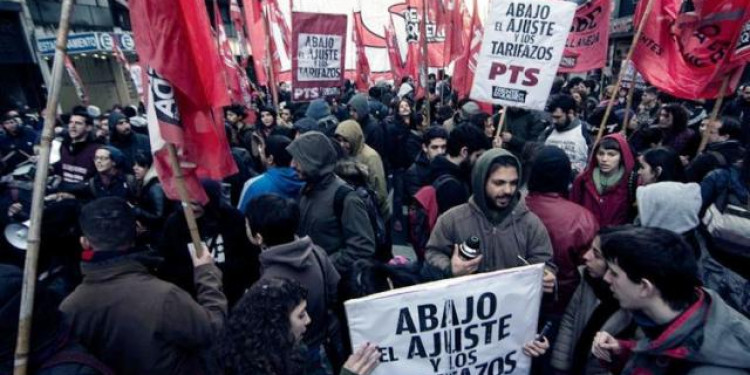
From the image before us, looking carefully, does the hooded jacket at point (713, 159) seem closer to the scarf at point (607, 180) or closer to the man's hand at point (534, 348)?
the scarf at point (607, 180)

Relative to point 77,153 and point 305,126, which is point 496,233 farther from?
point 77,153

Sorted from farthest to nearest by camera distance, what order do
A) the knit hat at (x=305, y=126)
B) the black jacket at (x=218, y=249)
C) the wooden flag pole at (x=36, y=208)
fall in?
the knit hat at (x=305, y=126), the black jacket at (x=218, y=249), the wooden flag pole at (x=36, y=208)

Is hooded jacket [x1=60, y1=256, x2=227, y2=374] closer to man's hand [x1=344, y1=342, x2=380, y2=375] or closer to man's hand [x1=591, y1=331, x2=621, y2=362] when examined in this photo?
man's hand [x1=344, y1=342, x2=380, y2=375]

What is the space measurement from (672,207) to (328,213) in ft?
6.65

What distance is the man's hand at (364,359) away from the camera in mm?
1946

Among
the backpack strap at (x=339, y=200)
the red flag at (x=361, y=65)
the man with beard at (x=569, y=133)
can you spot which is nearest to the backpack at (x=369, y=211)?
the backpack strap at (x=339, y=200)

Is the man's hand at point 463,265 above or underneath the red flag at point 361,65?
underneath

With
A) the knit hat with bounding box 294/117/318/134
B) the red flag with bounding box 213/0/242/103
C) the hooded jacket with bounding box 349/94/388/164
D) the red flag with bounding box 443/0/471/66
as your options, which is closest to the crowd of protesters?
the knit hat with bounding box 294/117/318/134

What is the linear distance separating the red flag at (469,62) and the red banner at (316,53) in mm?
1781

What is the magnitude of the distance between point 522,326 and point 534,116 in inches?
178

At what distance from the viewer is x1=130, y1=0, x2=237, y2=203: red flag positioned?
2.24m

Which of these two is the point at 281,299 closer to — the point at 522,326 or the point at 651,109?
the point at 522,326

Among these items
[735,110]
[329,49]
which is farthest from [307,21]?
[735,110]

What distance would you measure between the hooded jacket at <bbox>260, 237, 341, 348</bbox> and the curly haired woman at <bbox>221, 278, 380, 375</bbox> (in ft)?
1.71
